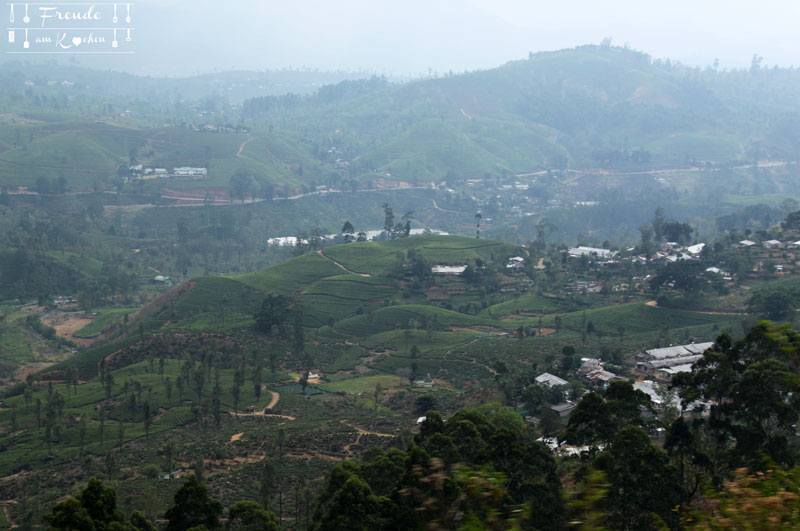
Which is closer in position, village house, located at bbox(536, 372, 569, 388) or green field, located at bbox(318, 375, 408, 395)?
village house, located at bbox(536, 372, 569, 388)

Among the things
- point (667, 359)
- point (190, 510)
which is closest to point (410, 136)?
point (667, 359)

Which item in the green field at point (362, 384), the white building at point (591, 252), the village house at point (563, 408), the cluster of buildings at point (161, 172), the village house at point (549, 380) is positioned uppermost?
the cluster of buildings at point (161, 172)

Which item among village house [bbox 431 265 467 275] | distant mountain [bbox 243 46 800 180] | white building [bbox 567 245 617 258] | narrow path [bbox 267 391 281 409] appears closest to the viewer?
narrow path [bbox 267 391 281 409]

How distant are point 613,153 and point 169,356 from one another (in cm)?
13246

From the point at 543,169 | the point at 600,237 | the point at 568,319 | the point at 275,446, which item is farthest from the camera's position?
the point at 543,169

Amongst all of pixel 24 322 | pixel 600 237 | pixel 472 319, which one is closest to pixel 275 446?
pixel 472 319

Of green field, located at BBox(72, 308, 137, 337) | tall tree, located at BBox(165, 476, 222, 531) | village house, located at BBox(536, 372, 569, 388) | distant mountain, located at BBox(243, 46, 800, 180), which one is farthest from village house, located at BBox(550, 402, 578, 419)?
distant mountain, located at BBox(243, 46, 800, 180)

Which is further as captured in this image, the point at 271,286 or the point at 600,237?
the point at 600,237

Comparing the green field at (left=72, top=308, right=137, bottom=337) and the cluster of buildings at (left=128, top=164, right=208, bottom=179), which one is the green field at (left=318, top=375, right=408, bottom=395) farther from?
the cluster of buildings at (left=128, top=164, right=208, bottom=179)

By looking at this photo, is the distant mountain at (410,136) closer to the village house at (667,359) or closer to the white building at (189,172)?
the white building at (189,172)

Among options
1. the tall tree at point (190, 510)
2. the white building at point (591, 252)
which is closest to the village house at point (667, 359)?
the tall tree at point (190, 510)

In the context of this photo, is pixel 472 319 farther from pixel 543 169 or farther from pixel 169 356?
pixel 543 169

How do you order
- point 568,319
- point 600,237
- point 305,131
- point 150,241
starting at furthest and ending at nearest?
point 305,131 < point 600,237 < point 150,241 < point 568,319

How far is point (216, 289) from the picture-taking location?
62906mm
